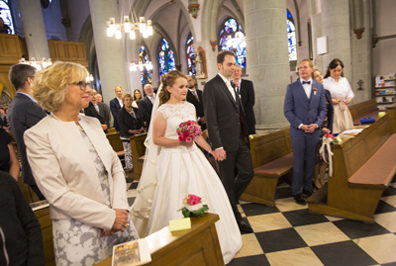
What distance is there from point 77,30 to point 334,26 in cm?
1661

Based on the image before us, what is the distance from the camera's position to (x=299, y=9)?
16.4m

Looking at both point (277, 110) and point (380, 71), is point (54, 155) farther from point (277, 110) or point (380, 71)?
point (380, 71)

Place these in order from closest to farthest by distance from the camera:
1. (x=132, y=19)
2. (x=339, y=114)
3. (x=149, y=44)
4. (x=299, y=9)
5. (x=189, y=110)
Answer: (x=189, y=110) → (x=339, y=114) → (x=132, y=19) → (x=299, y=9) → (x=149, y=44)

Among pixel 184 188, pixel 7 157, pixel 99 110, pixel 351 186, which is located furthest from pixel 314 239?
pixel 99 110

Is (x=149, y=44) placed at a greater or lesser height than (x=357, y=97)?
greater

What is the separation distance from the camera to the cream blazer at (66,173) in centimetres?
139

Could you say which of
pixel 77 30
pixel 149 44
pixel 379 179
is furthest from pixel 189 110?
pixel 149 44

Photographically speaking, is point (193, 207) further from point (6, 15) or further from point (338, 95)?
point (6, 15)

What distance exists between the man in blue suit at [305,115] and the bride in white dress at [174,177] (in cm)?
144

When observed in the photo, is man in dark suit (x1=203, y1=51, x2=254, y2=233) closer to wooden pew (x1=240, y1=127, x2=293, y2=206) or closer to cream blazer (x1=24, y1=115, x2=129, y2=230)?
wooden pew (x1=240, y1=127, x2=293, y2=206)

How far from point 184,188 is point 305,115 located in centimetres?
195

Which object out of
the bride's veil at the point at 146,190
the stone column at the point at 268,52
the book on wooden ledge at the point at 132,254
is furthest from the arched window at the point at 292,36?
the book on wooden ledge at the point at 132,254

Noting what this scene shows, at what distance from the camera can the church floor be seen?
7.98 ft

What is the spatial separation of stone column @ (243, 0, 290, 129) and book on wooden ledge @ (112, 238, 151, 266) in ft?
13.1
